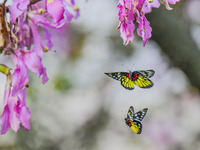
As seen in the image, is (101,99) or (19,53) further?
(101,99)

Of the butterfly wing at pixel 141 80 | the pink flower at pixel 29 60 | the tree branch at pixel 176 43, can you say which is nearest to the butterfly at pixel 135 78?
the butterfly wing at pixel 141 80

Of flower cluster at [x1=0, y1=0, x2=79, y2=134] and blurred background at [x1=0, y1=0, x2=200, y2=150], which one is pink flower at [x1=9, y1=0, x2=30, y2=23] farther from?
blurred background at [x1=0, y1=0, x2=200, y2=150]

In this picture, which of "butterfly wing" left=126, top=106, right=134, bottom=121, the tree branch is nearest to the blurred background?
the tree branch

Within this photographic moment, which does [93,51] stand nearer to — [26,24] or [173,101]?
[173,101]

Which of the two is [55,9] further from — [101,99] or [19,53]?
[101,99]

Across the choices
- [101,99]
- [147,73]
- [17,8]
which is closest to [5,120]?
[17,8]
